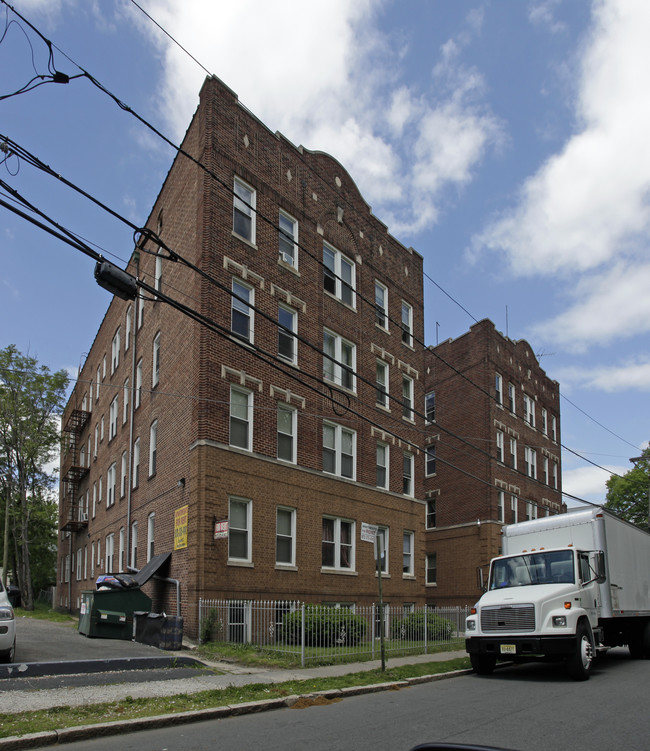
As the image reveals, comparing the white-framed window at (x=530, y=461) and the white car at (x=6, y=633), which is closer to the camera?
the white car at (x=6, y=633)

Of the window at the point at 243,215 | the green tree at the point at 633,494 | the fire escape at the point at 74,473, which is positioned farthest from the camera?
the green tree at the point at 633,494

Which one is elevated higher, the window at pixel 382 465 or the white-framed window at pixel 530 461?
the white-framed window at pixel 530 461

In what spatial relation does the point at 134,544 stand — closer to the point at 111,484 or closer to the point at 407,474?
the point at 111,484

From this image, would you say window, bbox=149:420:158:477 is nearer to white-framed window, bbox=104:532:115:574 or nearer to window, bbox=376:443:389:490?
white-framed window, bbox=104:532:115:574

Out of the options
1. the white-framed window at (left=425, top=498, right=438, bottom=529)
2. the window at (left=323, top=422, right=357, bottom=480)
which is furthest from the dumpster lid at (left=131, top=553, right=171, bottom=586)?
the white-framed window at (left=425, top=498, right=438, bottom=529)

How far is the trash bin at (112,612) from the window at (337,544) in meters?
6.03

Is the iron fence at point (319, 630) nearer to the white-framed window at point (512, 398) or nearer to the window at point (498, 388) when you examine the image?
the window at point (498, 388)

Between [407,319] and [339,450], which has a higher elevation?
[407,319]

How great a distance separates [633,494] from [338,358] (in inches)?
1375

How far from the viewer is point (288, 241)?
22.5m

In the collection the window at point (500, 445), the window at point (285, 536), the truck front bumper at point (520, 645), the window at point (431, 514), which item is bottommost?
the truck front bumper at point (520, 645)

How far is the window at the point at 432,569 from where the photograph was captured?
35.4m

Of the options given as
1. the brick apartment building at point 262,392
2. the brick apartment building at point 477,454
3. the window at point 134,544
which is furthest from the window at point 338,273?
the window at point 134,544

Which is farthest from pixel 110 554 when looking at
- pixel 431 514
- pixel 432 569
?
pixel 431 514
